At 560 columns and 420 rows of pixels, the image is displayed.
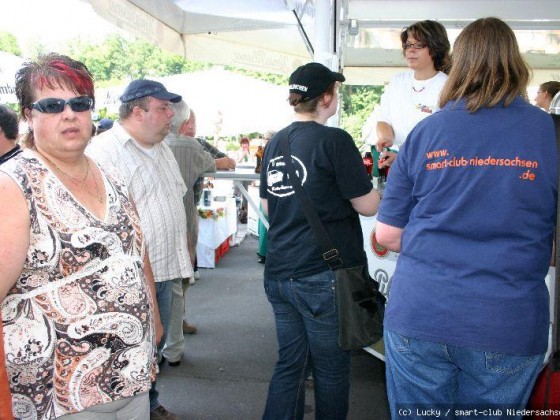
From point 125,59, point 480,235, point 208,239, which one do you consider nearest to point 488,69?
point 480,235

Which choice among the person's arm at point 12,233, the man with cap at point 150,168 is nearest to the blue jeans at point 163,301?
the man with cap at point 150,168

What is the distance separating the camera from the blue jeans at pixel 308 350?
235 centimetres

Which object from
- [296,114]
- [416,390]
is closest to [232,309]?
[296,114]

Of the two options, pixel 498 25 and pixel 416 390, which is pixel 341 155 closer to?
pixel 498 25

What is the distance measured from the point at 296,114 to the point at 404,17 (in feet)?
15.9

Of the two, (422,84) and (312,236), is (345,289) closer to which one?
(312,236)

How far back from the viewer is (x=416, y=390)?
168cm

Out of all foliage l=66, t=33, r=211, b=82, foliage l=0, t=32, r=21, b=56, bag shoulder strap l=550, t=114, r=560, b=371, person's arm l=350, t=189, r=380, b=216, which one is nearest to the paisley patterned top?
person's arm l=350, t=189, r=380, b=216

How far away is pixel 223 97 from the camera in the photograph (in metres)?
11.5

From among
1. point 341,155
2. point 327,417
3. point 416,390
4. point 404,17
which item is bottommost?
point 327,417

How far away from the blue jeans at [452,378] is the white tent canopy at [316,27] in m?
2.85

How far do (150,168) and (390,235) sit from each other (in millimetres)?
1586

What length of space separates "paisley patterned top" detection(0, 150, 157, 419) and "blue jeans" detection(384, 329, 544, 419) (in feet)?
2.67

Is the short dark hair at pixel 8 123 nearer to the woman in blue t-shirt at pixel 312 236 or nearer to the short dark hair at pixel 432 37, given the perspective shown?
the woman in blue t-shirt at pixel 312 236
